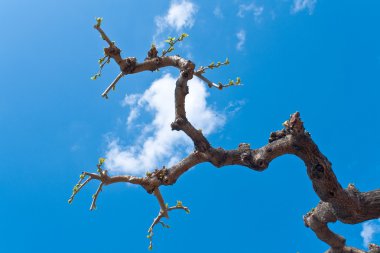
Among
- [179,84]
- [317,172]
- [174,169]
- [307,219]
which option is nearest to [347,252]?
[307,219]

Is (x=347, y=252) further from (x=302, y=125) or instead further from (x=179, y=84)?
(x=179, y=84)

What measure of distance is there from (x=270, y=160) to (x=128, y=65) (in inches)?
140

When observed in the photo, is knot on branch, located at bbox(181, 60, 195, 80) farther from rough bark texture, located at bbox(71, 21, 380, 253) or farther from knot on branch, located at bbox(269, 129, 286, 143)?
knot on branch, located at bbox(269, 129, 286, 143)

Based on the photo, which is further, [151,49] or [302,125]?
[151,49]

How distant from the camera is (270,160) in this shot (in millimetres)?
7203

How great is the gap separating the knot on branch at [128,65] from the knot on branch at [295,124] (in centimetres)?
349

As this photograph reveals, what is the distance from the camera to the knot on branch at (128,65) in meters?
8.23

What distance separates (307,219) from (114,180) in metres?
4.14

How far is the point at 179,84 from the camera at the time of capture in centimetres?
786

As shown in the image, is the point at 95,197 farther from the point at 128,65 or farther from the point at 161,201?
the point at 128,65

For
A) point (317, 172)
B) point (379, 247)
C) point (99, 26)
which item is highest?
point (99, 26)

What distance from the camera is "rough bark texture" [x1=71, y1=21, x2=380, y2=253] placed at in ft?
23.0

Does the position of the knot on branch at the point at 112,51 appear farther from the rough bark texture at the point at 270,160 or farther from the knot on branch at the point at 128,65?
the knot on branch at the point at 128,65

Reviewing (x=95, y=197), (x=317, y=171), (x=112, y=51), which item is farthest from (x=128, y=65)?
(x=317, y=171)
